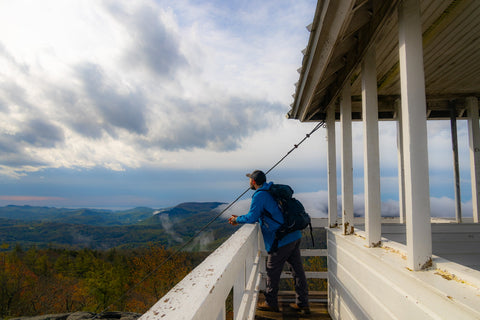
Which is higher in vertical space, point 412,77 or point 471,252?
point 412,77

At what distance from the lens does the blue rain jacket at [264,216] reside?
290 centimetres

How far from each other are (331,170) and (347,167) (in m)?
0.74

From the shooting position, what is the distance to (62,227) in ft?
462

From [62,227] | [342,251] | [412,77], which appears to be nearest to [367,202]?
[342,251]

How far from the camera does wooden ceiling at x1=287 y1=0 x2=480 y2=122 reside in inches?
77.0

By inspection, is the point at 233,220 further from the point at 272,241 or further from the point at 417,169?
the point at 417,169

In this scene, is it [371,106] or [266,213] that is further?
[266,213]

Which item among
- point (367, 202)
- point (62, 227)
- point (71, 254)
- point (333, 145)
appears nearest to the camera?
point (367, 202)

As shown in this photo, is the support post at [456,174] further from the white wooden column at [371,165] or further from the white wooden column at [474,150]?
the white wooden column at [371,165]

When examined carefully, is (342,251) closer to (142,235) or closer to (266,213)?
(266,213)

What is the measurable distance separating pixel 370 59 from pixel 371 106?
0.39 meters

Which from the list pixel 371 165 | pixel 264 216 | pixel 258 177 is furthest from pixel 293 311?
pixel 371 165

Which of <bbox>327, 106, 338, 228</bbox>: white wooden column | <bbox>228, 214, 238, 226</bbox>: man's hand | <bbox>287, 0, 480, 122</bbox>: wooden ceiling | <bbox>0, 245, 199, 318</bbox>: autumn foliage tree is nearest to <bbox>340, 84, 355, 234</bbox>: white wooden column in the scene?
<bbox>287, 0, 480, 122</bbox>: wooden ceiling

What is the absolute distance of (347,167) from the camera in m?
3.02
